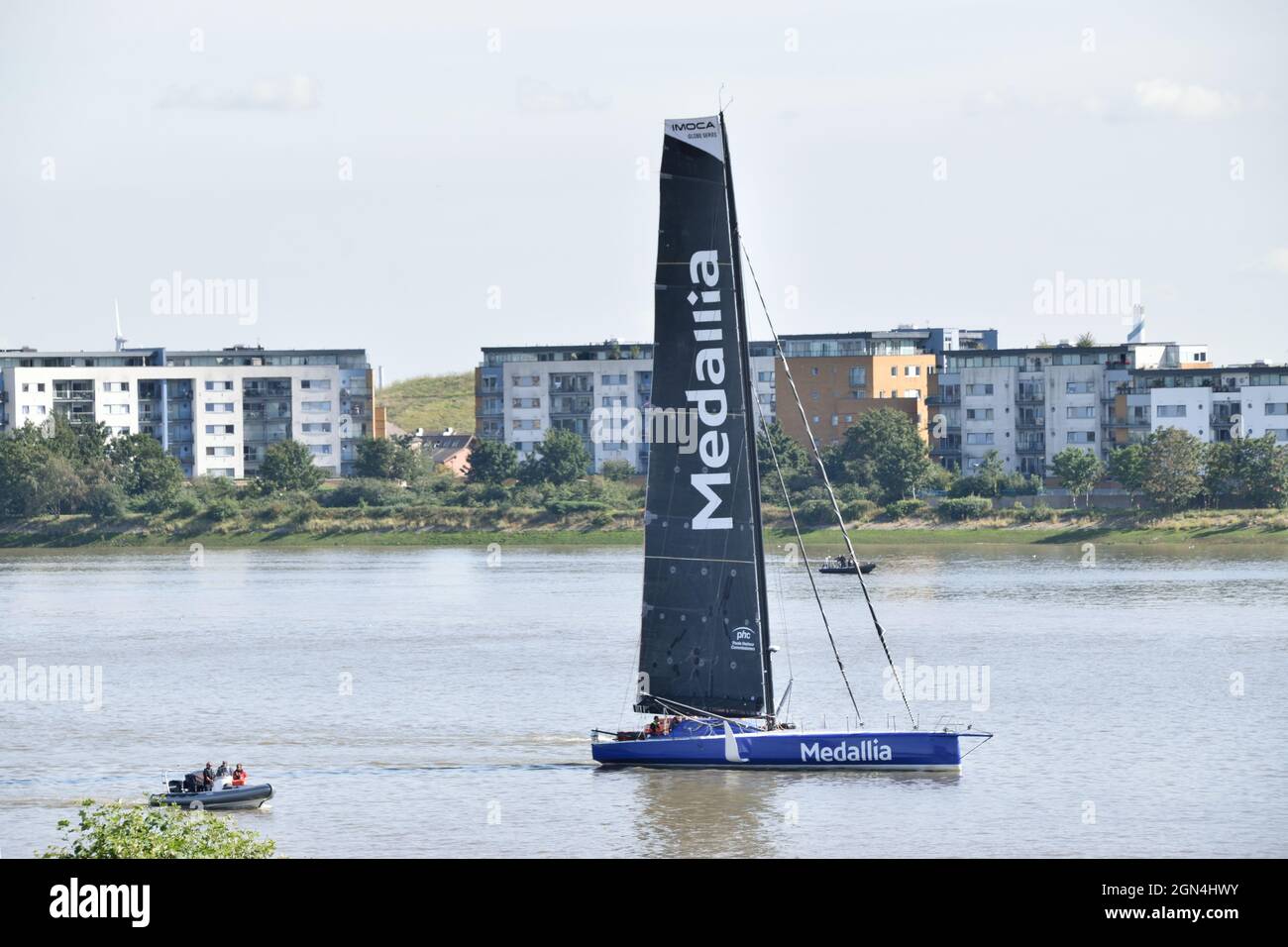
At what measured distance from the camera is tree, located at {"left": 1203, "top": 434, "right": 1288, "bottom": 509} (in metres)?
134

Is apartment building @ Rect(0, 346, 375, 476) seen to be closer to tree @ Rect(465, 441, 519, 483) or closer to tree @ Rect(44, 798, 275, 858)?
tree @ Rect(465, 441, 519, 483)

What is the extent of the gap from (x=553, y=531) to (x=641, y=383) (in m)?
37.6

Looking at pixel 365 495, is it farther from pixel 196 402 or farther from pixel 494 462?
pixel 196 402

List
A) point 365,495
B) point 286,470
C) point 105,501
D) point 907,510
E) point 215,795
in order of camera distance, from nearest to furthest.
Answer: point 215,795 < point 907,510 < point 105,501 < point 365,495 < point 286,470

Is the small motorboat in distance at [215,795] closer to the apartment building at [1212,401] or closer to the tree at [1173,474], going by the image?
the tree at [1173,474]

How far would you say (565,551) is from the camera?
146 metres

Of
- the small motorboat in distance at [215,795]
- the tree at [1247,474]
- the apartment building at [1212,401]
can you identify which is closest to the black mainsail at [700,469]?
the small motorboat in distance at [215,795]

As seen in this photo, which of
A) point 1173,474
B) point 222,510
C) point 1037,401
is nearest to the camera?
point 1173,474

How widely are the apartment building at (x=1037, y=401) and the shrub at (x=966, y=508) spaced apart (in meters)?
26.8

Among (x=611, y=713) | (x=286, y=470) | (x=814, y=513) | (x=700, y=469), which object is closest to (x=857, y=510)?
(x=814, y=513)

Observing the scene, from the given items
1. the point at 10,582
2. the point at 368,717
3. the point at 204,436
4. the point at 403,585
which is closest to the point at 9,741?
the point at 368,717

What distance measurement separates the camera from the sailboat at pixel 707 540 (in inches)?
1651

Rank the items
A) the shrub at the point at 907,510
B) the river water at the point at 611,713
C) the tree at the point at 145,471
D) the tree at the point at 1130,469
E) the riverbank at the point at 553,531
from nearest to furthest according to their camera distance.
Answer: the river water at the point at 611,713 → the riverbank at the point at 553,531 → the tree at the point at 1130,469 → the shrub at the point at 907,510 → the tree at the point at 145,471

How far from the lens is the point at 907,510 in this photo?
14312 centimetres
